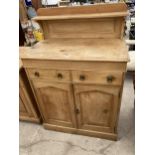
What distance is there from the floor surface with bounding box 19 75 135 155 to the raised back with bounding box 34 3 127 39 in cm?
95

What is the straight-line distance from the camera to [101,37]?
4.63 ft

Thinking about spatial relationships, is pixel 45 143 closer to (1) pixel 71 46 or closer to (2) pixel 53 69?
(2) pixel 53 69

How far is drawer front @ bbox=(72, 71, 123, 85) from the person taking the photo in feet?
3.74

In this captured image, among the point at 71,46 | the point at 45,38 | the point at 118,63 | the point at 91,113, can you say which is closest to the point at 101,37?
the point at 71,46

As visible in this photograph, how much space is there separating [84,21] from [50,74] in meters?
0.53

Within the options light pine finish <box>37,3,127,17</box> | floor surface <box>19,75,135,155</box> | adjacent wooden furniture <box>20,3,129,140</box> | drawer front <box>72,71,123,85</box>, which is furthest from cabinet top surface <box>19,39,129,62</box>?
floor surface <box>19,75,135,155</box>

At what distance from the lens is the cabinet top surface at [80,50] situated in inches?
43.5

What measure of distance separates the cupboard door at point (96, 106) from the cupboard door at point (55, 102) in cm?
8

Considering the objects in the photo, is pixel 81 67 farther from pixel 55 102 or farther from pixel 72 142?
pixel 72 142

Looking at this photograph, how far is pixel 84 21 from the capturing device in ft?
4.54

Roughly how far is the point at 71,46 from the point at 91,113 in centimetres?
60

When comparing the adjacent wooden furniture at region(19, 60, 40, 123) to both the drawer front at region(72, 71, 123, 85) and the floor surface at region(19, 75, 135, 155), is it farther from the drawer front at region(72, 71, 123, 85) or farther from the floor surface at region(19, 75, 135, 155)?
the drawer front at region(72, 71, 123, 85)

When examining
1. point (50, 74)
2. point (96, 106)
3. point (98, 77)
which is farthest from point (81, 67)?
point (96, 106)

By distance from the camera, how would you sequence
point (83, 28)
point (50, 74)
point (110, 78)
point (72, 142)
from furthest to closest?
point (72, 142)
point (83, 28)
point (50, 74)
point (110, 78)
